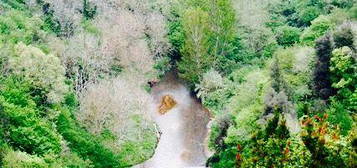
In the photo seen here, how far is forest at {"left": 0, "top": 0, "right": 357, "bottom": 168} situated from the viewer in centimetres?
3772

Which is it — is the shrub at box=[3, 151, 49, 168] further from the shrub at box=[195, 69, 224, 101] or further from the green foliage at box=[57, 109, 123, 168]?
the shrub at box=[195, 69, 224, 101]

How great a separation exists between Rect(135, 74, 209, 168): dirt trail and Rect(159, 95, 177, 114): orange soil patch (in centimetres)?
44

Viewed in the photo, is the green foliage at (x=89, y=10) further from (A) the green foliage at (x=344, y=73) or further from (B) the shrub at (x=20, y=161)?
Answer: (B) the shrub at (x=20, y=161)

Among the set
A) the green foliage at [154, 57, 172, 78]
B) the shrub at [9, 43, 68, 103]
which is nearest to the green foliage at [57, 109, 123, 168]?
the shrub at [9, 43, 68, 103]

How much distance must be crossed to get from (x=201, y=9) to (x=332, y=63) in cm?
2212

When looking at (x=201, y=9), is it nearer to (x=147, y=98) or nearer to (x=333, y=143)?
(x=147, y=98)

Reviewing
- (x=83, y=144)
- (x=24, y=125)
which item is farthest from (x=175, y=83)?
(x=24, y=125)

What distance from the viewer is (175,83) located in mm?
66688

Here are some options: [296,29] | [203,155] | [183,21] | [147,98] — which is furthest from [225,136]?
[296,29]

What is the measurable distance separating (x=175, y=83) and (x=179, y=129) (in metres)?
10.1

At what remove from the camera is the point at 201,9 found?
64.2 metres

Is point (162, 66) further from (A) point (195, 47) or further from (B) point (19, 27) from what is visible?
(B) point (19, 27)

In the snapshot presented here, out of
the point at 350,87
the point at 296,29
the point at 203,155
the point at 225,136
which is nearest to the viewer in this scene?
the point at 350,87

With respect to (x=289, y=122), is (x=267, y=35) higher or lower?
higher
